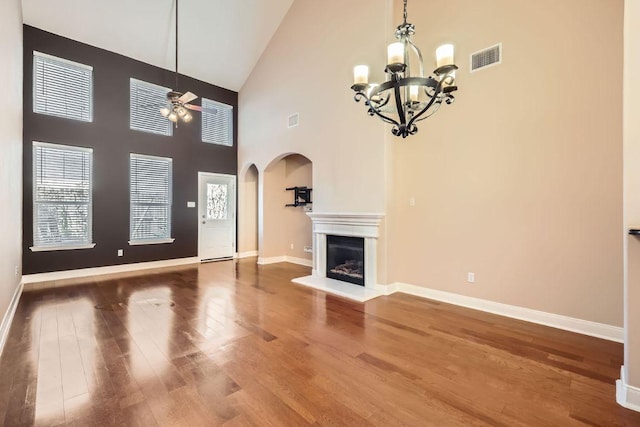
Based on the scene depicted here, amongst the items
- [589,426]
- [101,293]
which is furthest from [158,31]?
[589,426]

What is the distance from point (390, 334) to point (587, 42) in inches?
145

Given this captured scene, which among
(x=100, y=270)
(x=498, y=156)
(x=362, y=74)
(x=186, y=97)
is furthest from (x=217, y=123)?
(x=498, y=156)

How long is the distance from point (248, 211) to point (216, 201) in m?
0.88

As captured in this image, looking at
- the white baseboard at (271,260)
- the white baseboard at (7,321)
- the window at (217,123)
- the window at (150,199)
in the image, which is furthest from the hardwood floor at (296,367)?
the window at (217,123)

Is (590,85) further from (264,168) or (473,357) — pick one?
(264,168)

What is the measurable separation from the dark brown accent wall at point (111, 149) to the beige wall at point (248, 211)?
0.95 m

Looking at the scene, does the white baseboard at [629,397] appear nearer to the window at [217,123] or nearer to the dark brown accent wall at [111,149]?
the dark brown accent wall at [111,149]

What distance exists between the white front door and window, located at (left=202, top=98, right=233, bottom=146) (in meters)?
0.94

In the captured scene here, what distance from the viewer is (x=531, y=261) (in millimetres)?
3408

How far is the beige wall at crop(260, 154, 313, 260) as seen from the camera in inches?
276

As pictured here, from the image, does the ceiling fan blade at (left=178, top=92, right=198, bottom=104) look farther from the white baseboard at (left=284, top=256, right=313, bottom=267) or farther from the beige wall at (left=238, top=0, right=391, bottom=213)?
the white baseboard at (left=284, top=256, right=313, bottom=267)

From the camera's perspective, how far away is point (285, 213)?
7.41m

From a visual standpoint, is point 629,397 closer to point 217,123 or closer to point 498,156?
point 498,156

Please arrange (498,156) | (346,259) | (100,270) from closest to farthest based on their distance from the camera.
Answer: (498,156)
(346,259)
(100,270)
